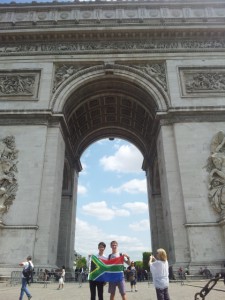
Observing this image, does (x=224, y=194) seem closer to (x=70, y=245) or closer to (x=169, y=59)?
(x=169, y=59)

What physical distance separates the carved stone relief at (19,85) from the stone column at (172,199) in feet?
31.2

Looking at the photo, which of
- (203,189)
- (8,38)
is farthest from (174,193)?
(8,38)

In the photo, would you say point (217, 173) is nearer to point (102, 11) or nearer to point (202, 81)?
point (202, 81)

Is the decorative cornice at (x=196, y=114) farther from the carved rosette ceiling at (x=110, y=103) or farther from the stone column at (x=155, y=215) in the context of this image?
the stone column at (x=155, y=215)

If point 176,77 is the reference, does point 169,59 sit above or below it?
above

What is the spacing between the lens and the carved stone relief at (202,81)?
18641mm

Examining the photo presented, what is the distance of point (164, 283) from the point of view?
14.8ft

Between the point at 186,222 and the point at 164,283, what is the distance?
11.0 meters

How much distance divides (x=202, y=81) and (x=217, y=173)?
7.06 meters

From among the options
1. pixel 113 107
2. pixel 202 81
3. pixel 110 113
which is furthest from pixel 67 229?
pixel 202 81

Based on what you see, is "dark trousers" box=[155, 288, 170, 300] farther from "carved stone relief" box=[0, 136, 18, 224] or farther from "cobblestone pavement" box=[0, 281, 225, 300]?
"carved stone relief" box=[0, 136, 18, 224]

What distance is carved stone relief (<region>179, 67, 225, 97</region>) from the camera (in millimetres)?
18641

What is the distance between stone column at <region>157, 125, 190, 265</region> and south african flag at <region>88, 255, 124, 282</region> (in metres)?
10.2

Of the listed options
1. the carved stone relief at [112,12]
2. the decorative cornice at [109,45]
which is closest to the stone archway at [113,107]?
the decorative cornice at [109,45]
